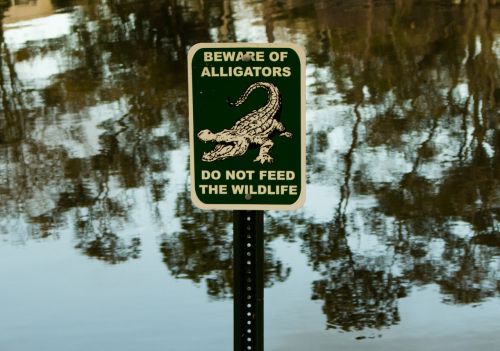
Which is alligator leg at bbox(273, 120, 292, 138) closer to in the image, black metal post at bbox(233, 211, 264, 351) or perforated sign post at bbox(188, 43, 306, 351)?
perforated sign post at bbox(188, 43, 306, 351)

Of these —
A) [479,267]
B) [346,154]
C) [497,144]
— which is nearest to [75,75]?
[346,154]

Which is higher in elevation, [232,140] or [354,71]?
[354,71]

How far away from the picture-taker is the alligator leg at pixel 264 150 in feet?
6.01

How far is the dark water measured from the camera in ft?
14.4

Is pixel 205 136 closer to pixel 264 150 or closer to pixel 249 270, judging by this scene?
pixel 264 150

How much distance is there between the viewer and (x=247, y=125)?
1852mm

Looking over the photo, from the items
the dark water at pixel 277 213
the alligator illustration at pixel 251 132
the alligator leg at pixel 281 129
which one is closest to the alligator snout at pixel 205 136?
the alligator illustration at pixel 251 132

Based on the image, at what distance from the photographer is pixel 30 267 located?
5055 millimetres

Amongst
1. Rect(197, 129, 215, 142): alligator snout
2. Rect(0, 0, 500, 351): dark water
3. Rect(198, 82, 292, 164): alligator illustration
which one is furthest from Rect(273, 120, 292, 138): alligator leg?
Rect(0, 0, 500, 351): dark water

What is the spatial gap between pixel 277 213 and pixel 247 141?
375 cm

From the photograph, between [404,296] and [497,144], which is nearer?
[404,296]

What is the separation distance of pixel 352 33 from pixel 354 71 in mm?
1152

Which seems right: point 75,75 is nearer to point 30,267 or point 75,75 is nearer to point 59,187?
point 59,187

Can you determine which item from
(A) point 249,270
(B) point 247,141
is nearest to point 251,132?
(B) point 247,141
